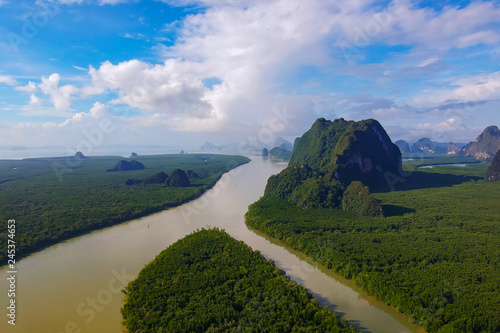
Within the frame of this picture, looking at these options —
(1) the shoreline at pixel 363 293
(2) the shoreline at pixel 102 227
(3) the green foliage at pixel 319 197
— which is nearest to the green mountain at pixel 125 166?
(2) the shoreline at pixel 102 227

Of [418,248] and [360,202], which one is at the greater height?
[360,202]

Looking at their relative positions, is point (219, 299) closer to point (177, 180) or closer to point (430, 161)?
point (177, 180)

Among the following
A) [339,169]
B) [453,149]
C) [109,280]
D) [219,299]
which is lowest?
[109,280]

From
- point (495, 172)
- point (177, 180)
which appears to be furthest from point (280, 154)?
point (495, 172)

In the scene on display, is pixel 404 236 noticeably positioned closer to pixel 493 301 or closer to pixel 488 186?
pixel 493 301

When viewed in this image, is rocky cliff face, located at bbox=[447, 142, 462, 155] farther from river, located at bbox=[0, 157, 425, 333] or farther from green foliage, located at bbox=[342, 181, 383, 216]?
river, located at bbox=[0, 157, 425, 333]

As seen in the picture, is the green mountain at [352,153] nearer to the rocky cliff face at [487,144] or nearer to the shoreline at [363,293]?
the shoreline at [363,293]

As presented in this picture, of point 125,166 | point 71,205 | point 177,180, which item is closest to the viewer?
point 71,205

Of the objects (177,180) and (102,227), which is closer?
(102,227)
